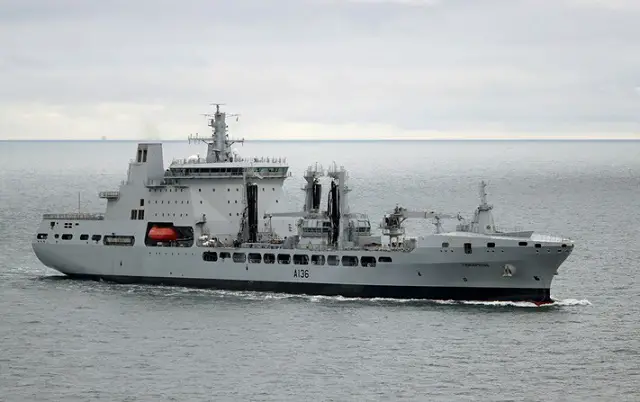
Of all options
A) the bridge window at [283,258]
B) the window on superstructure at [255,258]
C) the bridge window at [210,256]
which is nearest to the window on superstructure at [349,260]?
the bridge window at [283,258]

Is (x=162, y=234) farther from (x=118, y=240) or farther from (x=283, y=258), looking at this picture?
(x=283, y=258)

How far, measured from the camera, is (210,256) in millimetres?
53812

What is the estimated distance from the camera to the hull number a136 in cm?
5181

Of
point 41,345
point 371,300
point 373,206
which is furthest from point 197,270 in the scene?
point 373,206

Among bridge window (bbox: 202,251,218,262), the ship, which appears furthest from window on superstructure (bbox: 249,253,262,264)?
bridge window (bbox: 202,251,218,262)

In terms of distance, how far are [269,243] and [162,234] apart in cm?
594

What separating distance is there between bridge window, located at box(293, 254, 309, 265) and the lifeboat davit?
7.03m

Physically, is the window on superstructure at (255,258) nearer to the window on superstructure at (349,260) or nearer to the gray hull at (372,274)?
the gray hull at (372,274)

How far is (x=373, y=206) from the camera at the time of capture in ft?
331

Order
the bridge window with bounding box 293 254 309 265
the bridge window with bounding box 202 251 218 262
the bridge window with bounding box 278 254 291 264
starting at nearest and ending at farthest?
the bridge window with bounding box 293 254 309 265 → the bridge window with bounding box 278 254 291 264 → the bridge window with bounding box 202 251 218 262

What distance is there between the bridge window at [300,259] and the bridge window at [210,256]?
418cm

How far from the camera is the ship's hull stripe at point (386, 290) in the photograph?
163ft

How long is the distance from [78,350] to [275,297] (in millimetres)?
12476

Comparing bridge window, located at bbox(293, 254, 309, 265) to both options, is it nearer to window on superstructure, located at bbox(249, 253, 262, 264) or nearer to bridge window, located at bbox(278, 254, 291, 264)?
bridge window, located at bbox(278, 254, 291, 264)
